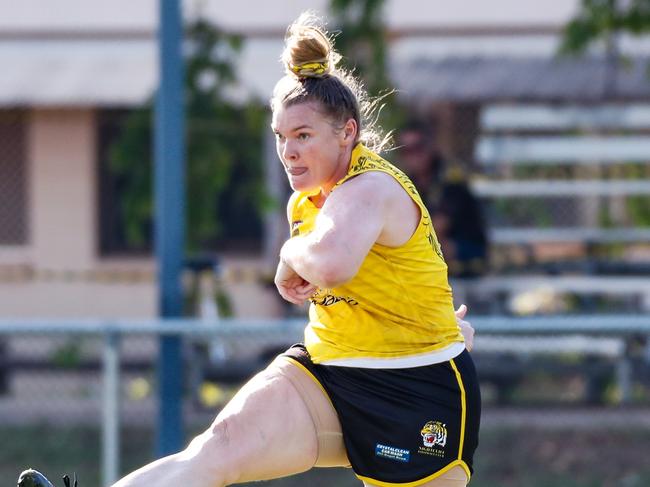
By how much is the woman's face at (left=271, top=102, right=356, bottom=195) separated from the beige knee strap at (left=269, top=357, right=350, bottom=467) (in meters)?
0.54

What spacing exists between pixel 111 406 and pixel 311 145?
10.5ft

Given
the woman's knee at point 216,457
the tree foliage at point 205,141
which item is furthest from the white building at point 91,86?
the woman's knee at point 216,457

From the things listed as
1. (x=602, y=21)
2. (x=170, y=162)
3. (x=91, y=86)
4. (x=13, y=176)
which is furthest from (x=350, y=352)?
(x=13, y=176)

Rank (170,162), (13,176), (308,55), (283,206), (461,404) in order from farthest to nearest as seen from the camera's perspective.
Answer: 1. (13,176)
2. (283,206)
3. (170,162)
4. (461,404)
5. (308,55)

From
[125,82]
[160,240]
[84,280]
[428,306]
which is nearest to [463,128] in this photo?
[125,82]

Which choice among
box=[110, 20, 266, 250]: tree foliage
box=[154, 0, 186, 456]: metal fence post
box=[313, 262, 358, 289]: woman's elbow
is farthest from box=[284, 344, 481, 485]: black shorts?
box=[110, 20, 266, 250]: tree foliage

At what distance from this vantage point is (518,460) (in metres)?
7.32

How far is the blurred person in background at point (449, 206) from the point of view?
8.59 metres

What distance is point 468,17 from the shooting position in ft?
38.5

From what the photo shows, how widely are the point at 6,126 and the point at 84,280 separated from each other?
5.97ft

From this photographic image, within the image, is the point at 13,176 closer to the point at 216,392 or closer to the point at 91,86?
the point at 91,86

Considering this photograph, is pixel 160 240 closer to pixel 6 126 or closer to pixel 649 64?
pixel 649 64

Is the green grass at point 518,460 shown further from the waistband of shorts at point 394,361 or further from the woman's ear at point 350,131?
the woman's ear at point 350,131

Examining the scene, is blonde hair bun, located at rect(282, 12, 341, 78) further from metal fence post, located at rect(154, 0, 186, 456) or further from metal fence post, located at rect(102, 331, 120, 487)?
metal fence post, located at rect(154, 0, 186, 456)
